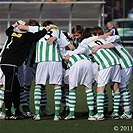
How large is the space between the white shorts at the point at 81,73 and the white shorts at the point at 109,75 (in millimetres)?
202

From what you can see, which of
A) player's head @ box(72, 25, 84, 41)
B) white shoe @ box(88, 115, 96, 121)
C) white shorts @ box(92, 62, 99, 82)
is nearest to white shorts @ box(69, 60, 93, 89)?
white shorts @ box(92, 62, 99, 82)

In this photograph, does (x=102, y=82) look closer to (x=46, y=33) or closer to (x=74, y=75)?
(x=74, y=75)

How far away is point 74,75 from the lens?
11.9 meters

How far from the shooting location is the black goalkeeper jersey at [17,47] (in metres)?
12.0

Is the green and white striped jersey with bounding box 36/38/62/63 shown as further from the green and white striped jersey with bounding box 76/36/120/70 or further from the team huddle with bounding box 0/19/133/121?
the green and white striped jersey with bounding box 76/36/120/70

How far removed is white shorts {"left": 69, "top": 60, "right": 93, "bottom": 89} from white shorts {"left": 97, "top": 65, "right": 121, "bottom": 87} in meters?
0.20

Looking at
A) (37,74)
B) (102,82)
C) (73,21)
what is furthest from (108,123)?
(73,21)

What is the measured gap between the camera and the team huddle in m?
11.9

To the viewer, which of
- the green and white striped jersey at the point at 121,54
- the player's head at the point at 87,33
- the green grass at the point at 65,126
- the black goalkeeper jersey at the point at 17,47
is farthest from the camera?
the player's head at the point at 87,33

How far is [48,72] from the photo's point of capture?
39.1 ft

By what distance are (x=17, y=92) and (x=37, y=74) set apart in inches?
24.5

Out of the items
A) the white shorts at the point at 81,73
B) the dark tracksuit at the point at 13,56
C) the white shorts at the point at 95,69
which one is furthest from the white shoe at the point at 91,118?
the dark tracksuit at the point at 13,56

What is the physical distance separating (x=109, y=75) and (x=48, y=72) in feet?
3.67

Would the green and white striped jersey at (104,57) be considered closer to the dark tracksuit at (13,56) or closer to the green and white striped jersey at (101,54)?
the green and white striped jersey at (101,54)
